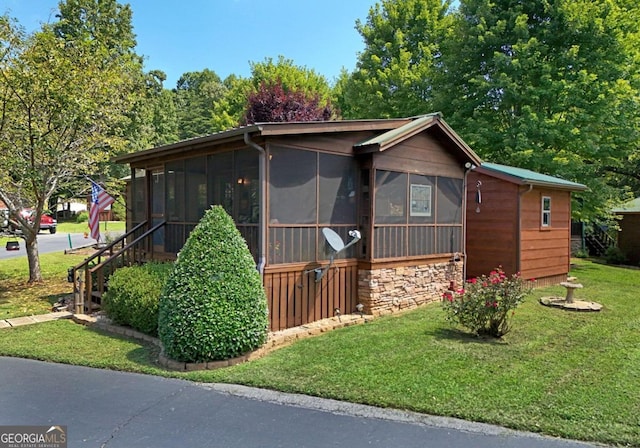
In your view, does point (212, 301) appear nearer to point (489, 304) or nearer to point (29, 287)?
point (489, 304)

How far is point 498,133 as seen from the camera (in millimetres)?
15516

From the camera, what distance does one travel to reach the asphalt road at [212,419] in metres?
3.52

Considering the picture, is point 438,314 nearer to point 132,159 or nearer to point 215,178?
point 215,178

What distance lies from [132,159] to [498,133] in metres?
12.4

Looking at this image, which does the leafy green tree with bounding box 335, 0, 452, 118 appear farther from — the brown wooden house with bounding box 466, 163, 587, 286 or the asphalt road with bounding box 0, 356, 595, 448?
the asphalt road with bounding box 0, 356, 595, 448

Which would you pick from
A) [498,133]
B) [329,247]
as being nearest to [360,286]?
[329,247]

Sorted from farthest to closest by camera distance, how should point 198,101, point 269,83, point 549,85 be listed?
point 198,101 → point 269,83 → point 549,85

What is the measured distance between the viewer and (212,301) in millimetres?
5316

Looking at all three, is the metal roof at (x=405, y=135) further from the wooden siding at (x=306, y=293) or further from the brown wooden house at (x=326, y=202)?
the wooden siding at (x=306, y=293)

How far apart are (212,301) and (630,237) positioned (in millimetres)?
20925

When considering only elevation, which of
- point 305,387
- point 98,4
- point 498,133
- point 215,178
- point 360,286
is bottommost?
point 305,387

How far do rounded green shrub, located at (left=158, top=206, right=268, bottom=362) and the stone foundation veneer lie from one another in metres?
2.73

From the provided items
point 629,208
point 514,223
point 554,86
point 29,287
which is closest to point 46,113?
point 29,287

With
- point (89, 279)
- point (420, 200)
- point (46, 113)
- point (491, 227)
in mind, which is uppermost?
point (46, 113)
